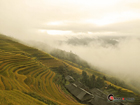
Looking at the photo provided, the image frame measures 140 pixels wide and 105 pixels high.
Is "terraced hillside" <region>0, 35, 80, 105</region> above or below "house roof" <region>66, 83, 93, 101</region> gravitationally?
above

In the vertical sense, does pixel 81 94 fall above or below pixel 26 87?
below

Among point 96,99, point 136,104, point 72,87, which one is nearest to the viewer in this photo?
point 96,99

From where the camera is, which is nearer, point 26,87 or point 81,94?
point 26,87

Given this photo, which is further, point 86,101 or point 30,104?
point 86,101

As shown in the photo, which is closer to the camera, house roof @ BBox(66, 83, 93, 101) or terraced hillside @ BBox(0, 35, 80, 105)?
terraced hillside @ BBox(0, 35, 80, 105)

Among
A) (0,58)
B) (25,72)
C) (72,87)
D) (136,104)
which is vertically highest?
(0,58)

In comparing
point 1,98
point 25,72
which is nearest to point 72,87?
point 25,72

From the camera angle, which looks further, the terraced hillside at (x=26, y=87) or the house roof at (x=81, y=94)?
the house roof at (x=81, y=94)

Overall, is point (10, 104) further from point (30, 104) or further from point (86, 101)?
point (86, 101)

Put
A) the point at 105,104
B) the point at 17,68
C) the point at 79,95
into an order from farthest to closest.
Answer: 1. the point at 17,68
2. the point at 79,95
3. the point at 105,104

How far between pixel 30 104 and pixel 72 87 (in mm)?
28345

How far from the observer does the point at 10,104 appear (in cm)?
1155

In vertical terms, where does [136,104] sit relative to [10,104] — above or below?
below

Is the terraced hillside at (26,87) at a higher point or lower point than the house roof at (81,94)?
higher
